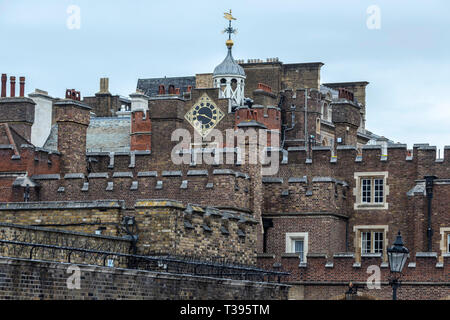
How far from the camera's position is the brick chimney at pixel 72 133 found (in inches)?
2205

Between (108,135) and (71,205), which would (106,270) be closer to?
(71,205)

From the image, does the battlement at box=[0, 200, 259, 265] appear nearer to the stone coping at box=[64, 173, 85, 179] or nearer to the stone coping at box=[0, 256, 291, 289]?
the stone coping at box=[0, 256, 291, 289]

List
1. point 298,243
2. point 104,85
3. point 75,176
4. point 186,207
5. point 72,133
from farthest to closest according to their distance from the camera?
1. point 104,85
2. point 72,133
3. point 298,243
4. point 75,176
5. point 186,207

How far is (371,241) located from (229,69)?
2840cm

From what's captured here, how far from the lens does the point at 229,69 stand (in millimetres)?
81688

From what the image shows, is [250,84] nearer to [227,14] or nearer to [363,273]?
[227,14]

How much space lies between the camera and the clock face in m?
70.2

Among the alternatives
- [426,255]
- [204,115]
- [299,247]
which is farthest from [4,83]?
[426,255]

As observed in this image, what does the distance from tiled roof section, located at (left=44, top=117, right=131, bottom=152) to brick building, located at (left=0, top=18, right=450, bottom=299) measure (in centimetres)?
963

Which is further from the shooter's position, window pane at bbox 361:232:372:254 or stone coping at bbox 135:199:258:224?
window pane at bbox 361:232:372:254

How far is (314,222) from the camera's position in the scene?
52.7 metres

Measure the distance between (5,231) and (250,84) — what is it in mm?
54749

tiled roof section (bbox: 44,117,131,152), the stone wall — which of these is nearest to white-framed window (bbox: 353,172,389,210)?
the stone wall

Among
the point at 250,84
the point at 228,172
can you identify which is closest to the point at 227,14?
the point at 250,84
